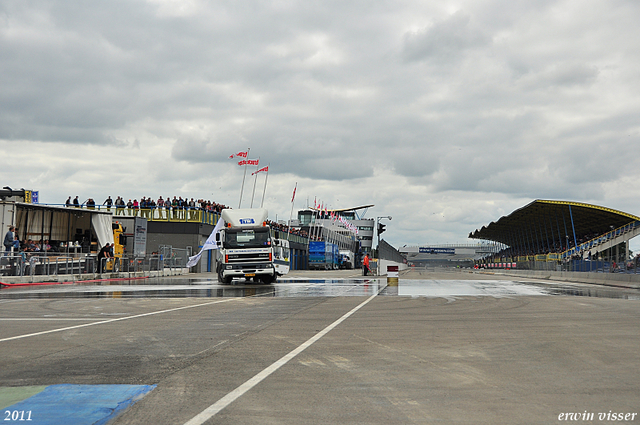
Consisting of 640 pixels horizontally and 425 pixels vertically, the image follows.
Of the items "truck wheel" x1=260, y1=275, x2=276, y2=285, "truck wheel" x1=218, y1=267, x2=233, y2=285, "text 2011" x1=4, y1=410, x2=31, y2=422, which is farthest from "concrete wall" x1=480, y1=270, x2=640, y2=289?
"text 2011" x1=4, y1=410, x2=31, y2=422

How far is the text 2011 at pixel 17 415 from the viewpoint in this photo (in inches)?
191

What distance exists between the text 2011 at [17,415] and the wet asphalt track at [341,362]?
0.79 metres

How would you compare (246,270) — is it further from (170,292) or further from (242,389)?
(242,389)

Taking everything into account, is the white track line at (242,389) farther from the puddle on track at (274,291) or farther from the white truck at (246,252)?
the white truck at (246,252)

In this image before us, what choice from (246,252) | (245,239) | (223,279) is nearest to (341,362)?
(246,252)

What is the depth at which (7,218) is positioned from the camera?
3144 centimetres

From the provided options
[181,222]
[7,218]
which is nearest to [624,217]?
[181,222]

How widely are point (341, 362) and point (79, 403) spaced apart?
3211 millimetres

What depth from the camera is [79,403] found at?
5320mm

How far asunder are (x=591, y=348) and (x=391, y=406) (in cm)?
463

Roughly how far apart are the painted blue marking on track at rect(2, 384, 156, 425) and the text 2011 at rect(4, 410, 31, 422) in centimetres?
4

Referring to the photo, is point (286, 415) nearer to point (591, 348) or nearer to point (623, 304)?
point (591, 348)

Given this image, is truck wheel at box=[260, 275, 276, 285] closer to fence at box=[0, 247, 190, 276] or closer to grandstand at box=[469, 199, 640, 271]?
fence at box=[0, 247, 190, 276]

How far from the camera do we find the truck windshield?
92.5 ft
